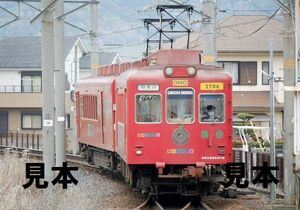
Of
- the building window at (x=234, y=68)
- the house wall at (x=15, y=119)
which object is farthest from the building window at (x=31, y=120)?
the building window at (x=234, y=68)

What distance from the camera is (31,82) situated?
4772cm

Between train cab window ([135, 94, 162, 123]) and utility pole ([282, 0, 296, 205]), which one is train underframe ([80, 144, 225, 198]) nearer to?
train cab window ([135, 94, 162, 123])

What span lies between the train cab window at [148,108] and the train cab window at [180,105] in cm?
22

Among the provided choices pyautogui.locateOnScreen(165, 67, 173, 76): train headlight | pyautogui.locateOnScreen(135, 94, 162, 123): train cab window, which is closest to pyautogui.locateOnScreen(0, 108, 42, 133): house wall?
pyautogui.locateOnScreen(135, 94, 162, 123): train cab window

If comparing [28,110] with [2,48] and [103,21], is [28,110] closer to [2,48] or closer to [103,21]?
[2,48]

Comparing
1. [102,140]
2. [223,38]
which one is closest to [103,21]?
[223,38]

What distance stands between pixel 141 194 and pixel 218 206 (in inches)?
94.1

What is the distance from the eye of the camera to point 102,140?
749 inches

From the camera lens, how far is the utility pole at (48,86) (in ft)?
43.6

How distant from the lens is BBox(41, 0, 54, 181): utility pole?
13.3 metres

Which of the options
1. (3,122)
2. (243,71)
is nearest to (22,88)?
(3,122)

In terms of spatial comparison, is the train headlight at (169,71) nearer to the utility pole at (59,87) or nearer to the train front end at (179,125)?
the train front end at (179,125)

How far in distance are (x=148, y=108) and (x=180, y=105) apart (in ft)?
2.15

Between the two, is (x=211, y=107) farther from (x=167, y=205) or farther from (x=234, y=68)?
(x=234, y=68)
